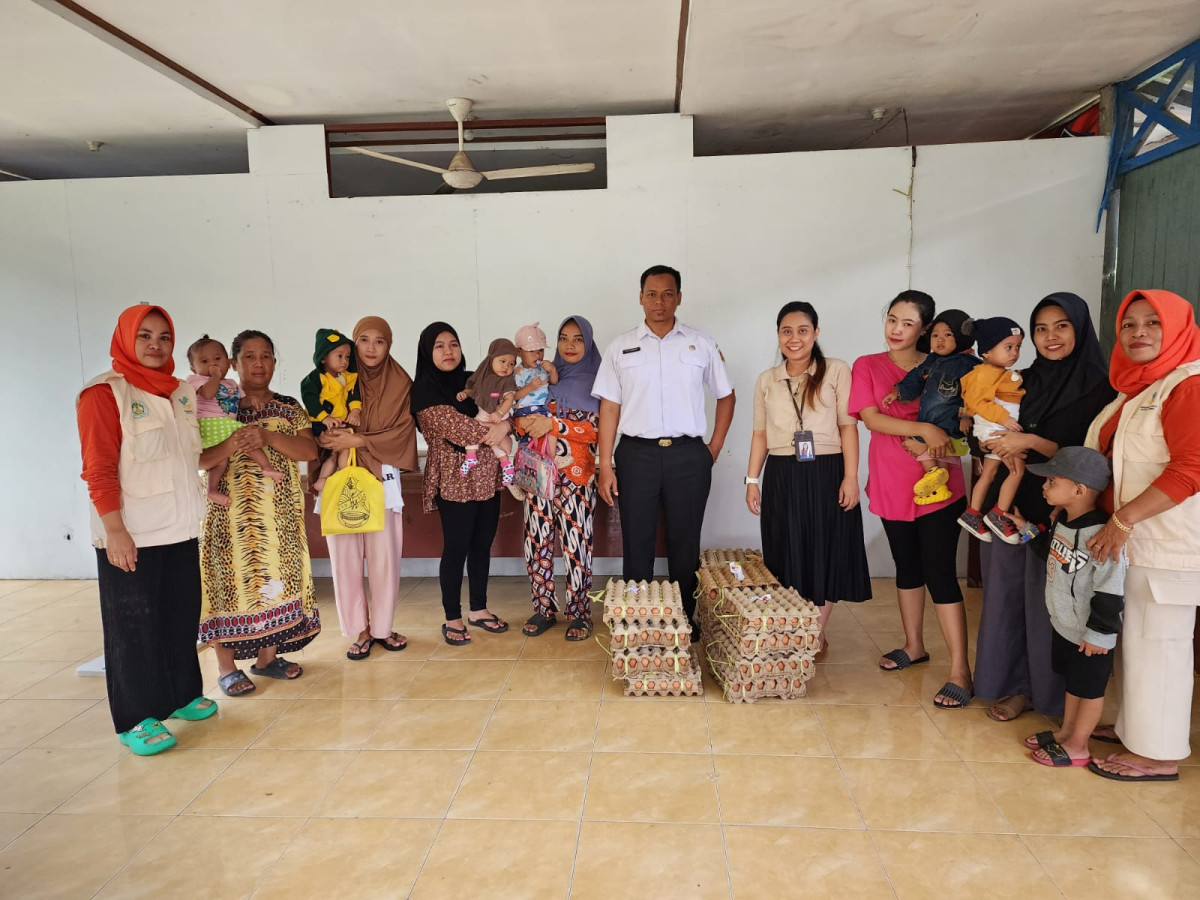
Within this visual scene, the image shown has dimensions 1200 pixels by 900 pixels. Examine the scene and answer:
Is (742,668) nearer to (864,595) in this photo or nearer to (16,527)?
(864,595)

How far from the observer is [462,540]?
3824mm

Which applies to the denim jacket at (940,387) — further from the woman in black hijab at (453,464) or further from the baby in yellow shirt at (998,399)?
the woman in black hijab at (453,464)

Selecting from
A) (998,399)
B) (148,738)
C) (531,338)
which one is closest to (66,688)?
(148,738)

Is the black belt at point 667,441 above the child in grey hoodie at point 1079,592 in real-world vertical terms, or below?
above

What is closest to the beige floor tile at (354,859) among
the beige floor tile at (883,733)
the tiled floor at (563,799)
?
the tiled floor at (563,799)

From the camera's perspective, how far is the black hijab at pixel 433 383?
3672 millimetres

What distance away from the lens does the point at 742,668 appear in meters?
3.13

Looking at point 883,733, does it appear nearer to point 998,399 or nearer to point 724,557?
point 724,557

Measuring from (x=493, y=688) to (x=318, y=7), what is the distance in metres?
3.21

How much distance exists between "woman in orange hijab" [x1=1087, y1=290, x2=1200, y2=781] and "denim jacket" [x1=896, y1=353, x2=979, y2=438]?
1.65 feet

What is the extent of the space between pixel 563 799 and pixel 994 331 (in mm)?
2266

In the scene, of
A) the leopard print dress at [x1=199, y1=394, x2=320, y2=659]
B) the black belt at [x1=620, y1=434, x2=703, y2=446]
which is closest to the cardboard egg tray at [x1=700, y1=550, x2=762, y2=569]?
the black belt at [x1=620, y1=434, x2=703, y2=446]

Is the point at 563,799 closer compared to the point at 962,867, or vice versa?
the point at 962,867

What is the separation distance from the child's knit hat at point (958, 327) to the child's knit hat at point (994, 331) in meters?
0.09
